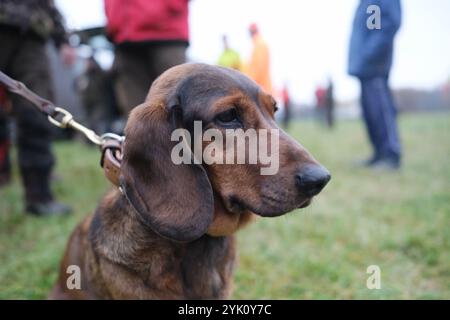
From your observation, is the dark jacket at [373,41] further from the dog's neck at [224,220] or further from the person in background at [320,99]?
the person in background at [320,99]

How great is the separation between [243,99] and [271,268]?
1.80 meters

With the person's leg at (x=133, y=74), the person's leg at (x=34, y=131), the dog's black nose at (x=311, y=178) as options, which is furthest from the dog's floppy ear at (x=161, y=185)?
the person's leg at (x=34, y=131)

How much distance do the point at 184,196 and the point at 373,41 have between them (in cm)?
140

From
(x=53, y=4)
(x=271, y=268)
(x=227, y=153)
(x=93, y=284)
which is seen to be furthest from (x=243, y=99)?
(x=53, y=4)

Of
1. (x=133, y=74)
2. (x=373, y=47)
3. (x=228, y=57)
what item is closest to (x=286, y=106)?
(x=228, y=57)

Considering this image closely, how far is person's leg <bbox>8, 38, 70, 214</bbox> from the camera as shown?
4105mm

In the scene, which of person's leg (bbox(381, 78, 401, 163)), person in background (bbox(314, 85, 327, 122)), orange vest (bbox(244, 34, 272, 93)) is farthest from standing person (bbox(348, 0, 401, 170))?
person in background (bbox(314, 85, 327, 122))

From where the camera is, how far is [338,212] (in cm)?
468

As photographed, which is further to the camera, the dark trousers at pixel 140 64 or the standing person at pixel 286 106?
the standing person at pixel 286 106

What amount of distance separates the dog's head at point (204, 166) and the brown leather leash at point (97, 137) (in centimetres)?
24

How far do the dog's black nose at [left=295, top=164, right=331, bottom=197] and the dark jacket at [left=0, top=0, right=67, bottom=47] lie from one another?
3249 mm

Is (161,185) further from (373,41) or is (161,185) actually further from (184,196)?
(373,41)

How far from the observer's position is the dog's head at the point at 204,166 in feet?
6.28

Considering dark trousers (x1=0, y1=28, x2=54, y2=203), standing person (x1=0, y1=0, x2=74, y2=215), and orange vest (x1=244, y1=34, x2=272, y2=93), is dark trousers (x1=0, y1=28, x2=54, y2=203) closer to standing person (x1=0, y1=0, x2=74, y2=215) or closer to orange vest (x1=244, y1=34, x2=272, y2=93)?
standing person (x1=0, y1=0, x2=74, y2=215)
